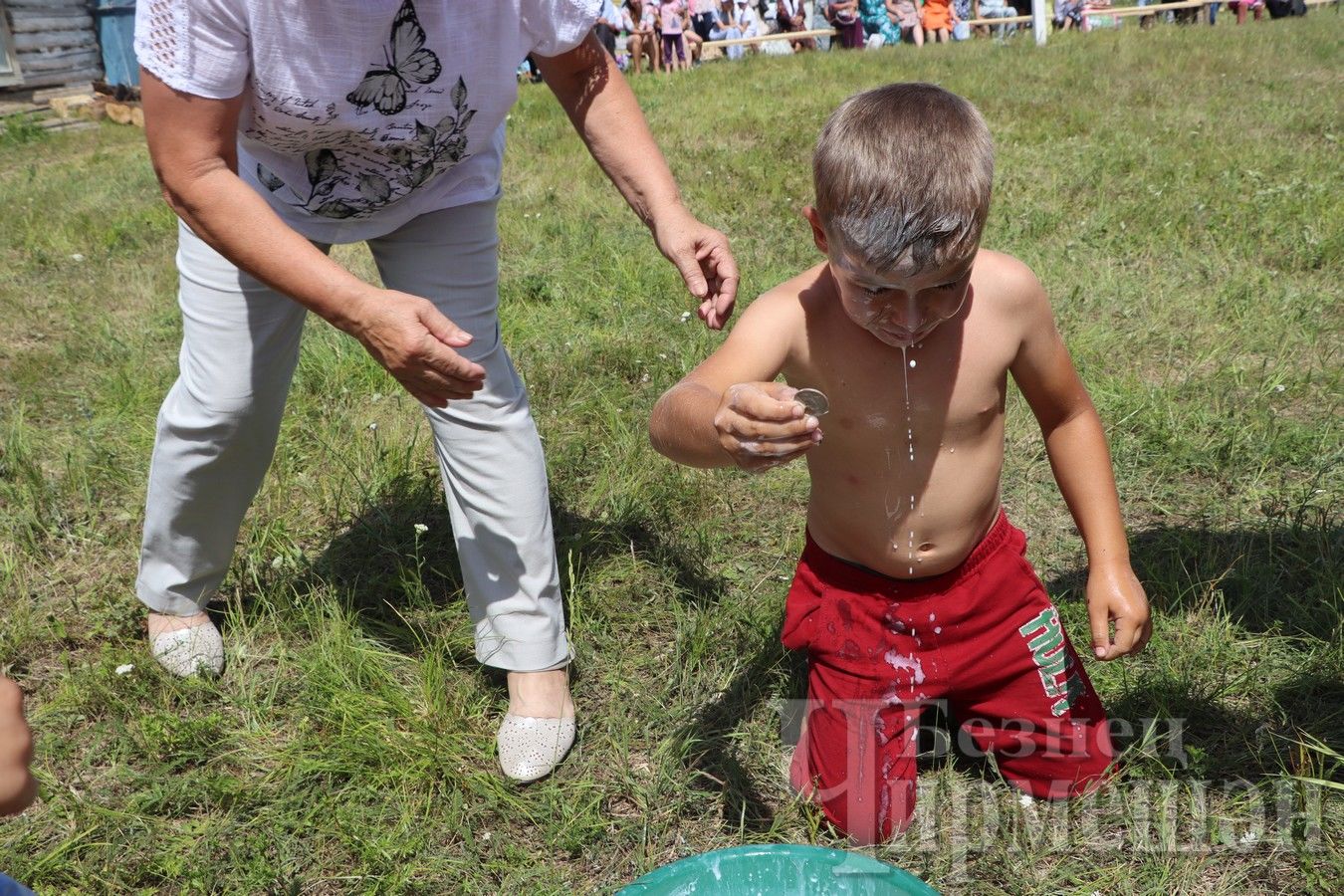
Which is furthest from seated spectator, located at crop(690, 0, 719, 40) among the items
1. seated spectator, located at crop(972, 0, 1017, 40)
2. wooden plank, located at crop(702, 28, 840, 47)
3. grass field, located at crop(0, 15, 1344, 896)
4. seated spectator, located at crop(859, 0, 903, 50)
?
grass field, located at crop(0, 15, 1344, 896)

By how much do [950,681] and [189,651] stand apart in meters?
1.62

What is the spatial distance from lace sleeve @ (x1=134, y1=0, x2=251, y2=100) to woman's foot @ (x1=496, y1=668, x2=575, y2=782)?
1240 millimetres

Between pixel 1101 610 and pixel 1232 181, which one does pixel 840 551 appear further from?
pixel 1232 181

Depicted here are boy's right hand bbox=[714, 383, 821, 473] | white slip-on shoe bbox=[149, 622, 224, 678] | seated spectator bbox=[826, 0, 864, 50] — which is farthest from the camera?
seated spectator bbox=[826, 0, 864, 50]

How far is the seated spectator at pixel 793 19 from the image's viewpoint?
52.7ft

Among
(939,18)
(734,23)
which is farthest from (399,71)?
(734,23)

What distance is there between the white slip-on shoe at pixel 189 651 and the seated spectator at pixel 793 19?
49.1ft

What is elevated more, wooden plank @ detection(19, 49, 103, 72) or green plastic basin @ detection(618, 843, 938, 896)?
wooden plank @ detection(19, 49, 103, 72)

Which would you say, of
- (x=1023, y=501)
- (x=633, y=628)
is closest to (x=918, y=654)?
(x=633, y=628)

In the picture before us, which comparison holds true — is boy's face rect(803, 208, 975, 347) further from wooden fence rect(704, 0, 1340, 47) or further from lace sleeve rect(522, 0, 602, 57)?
wooden fence rect(704, 0, 1340, 47)

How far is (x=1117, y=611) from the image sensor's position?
2.02 m

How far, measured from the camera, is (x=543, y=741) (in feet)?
7.33

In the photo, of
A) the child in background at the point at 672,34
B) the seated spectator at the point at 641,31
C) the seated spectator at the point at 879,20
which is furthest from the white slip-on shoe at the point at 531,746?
the seated spectator at the point at 879,20

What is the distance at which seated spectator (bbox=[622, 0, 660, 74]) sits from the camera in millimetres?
14133
